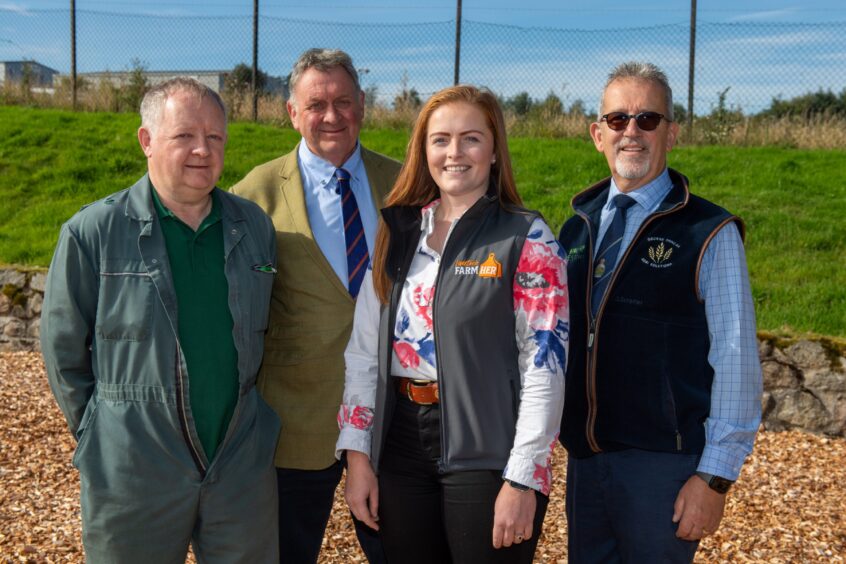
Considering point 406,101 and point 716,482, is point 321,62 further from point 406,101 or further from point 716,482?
point 406,101

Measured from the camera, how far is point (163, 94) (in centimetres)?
257

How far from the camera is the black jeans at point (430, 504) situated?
2.33 meters

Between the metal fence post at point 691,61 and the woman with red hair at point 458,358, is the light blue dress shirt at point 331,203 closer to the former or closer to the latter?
the woman with red hair at point 458,358

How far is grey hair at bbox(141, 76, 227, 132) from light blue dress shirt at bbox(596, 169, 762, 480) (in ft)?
5.47

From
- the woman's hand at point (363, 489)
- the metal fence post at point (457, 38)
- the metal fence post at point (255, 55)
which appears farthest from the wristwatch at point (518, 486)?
the metal fence post at point (255, 55)

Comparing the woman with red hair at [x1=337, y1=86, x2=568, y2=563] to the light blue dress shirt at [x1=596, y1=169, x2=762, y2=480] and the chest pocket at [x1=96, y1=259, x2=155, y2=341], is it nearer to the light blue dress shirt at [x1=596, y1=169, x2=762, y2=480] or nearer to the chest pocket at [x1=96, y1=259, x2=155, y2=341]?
the light blue dress shirt at [x1=596, y1=169, x2=762, y2=480]

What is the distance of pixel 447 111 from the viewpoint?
98.2 inches

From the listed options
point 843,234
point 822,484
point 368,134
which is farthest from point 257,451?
point 368,134

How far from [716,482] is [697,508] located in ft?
0.33

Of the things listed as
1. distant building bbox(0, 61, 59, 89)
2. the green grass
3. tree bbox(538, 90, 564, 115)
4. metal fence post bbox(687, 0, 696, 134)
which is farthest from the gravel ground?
distant building bbox(0, 61, 59, 89)

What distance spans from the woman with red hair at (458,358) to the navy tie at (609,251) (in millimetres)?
370

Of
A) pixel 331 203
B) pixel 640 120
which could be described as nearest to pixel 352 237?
pixel 331 203

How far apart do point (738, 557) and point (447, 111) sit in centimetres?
304

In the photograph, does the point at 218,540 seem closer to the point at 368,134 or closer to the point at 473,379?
the point at 473,379
